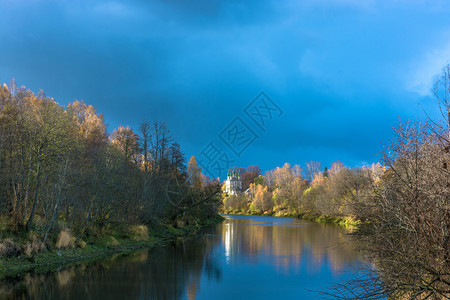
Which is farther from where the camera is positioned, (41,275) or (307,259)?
(307,259)

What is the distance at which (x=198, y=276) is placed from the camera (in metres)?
20.0

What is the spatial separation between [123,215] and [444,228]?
2747 cm

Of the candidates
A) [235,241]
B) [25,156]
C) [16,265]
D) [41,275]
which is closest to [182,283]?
[41,275]

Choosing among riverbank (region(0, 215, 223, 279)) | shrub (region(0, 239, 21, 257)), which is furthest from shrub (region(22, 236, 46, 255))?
shrub (region(0, 239, 21, 257))

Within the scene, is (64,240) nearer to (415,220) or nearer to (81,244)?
(81,244)

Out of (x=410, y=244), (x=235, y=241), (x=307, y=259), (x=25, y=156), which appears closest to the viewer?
(x=410, y=244)

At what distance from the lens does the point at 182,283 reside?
58.9 feet

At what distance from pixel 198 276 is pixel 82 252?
28.8ft

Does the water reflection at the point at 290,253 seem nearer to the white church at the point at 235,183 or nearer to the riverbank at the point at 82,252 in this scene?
the riverbank at the point at 82,252

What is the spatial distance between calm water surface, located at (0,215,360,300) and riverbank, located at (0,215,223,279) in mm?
1247

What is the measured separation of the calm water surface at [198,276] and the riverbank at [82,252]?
1.25 m

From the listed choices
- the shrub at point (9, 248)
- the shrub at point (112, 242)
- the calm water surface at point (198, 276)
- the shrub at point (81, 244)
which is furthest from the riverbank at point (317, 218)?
the shrub at point (9, 248)

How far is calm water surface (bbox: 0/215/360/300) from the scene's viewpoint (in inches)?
619

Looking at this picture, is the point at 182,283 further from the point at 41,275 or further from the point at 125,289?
the point at 41,275
